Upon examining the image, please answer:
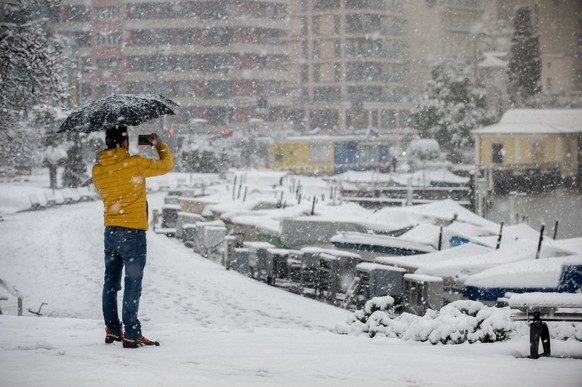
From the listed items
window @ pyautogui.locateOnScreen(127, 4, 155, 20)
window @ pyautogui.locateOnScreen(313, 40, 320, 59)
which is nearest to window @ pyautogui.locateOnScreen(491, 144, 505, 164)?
window @ pyautogui.locateOnScreen(313, 40, 320, 59)

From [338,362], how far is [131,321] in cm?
175

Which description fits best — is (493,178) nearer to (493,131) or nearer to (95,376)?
(493,131)

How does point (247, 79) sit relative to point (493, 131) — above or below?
above

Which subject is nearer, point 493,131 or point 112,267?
point 112,267

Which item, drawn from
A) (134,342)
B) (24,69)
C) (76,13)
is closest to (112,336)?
(134,342)

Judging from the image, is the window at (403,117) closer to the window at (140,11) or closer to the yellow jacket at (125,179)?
the window at (140,11)

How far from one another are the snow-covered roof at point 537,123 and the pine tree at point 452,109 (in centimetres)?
757

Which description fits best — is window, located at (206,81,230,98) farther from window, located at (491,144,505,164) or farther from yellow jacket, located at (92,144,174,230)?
yellow jacket, located at (92,144,174,230)

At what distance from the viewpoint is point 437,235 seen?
19.6 m

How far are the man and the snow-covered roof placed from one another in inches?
2303

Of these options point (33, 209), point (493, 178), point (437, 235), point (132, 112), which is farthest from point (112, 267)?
point (493, 178)

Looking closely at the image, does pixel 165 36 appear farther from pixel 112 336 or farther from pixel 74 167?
pixel 112 336

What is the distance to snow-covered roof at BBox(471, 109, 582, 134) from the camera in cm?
6406

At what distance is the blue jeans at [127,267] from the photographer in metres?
6.64
